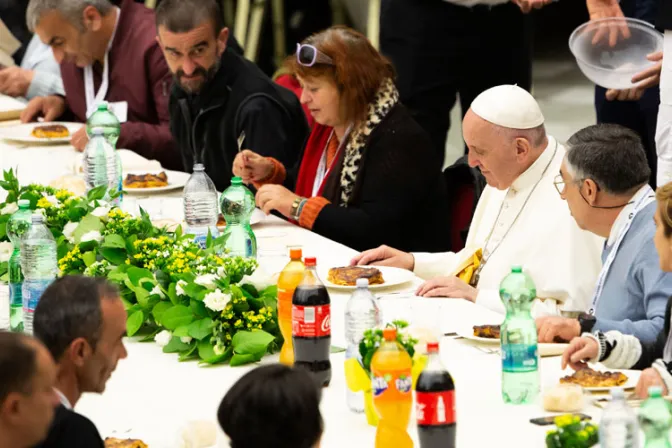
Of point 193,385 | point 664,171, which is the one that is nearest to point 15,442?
point 193,385

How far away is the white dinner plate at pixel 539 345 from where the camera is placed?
9.28ft

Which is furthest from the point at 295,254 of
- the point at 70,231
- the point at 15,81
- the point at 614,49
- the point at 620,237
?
the point at 15,81

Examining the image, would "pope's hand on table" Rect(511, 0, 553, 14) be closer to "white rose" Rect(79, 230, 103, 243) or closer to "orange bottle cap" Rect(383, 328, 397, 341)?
"white rose" Rect(79, 230, 103, 243)

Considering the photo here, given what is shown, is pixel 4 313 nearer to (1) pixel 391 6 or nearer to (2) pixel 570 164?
(2) pixel 570 164

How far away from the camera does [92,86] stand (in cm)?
631

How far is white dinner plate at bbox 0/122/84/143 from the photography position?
577 cm

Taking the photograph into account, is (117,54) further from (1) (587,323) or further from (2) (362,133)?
(1) (587,323)

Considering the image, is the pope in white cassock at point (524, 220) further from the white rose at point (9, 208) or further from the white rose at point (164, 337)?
the white rose at point (9, 208)

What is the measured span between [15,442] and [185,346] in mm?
1109

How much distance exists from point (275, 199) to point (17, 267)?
1.31 metres

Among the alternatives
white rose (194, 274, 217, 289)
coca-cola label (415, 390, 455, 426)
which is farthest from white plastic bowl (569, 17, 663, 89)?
coca-cola label (415, 390, 455, 426)

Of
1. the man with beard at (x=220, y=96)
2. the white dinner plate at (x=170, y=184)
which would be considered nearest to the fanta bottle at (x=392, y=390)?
the white dinner plate at (x=170, y=184)

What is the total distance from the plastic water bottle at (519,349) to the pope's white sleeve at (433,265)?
4.59ft

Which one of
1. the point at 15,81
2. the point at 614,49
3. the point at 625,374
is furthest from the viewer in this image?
the point at 15,81
